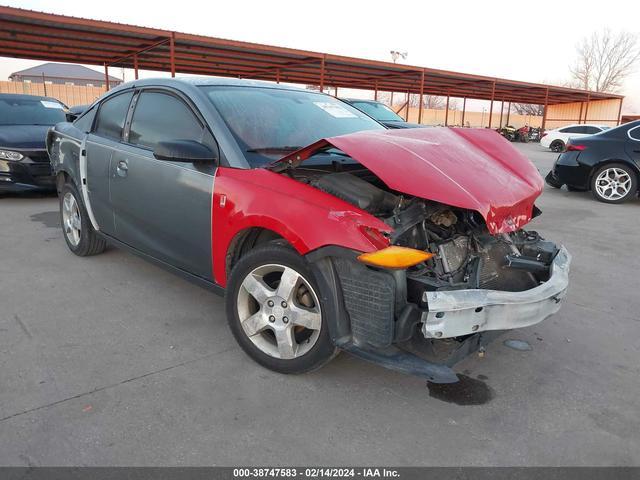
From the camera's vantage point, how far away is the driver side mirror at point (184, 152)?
2.84 m

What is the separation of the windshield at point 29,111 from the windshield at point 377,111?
5.93 m

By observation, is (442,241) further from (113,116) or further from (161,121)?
(113,116)

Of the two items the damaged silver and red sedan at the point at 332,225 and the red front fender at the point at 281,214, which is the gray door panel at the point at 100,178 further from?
the red front fender at the point at 281,214

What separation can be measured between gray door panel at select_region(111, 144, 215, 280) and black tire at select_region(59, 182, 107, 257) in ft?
2.63

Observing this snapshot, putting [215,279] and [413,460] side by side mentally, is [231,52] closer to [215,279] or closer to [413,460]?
[215,279]

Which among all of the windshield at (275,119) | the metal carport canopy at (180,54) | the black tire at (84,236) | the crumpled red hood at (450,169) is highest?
the metal carport canopy at (180,54)

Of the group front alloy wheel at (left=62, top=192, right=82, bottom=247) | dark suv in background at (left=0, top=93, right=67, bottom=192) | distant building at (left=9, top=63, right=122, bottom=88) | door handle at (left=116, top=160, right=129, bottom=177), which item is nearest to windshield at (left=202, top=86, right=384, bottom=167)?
door handle at (left=116, top=160, right=129, bottom=177)

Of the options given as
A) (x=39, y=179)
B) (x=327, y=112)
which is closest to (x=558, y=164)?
(x=327, y=112)

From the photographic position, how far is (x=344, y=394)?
8.58ft

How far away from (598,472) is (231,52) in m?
16.6

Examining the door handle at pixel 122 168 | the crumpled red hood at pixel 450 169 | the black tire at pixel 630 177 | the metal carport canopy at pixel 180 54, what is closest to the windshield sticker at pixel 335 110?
the crumpled red hood at pixel 450 169

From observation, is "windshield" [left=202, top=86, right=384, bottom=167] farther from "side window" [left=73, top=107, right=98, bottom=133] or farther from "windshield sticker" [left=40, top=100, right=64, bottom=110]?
"windshield sticker" [left=40, top=100, right=64, bottom=110]

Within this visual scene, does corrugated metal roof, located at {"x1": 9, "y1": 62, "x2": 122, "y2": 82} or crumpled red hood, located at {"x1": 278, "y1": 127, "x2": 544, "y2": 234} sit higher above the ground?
corrugated metal roof, located at {"x1": 9, "y1": 62, "x2": 122, "y2": 82}

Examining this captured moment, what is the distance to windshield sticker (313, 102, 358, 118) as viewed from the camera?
3.79 metres
